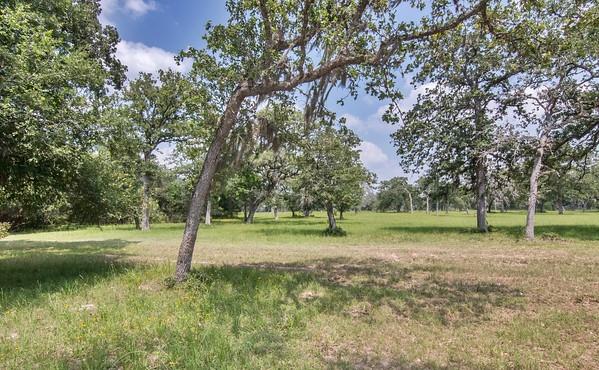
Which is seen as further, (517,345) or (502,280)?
(502,280)

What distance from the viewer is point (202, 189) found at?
7.89 m

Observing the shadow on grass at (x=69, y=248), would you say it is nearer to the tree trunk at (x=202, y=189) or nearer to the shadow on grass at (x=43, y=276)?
the shadow on grass at (x=43, y=276)

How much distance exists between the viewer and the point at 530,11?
24.2ft

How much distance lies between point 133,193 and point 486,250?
13.2m

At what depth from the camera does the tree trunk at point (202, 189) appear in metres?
7.78

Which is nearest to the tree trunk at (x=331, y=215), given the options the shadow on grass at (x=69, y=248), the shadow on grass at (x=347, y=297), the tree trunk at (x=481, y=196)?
the tree trunk at (x=481, y=196)

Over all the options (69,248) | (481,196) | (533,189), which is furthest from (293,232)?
(533,189)

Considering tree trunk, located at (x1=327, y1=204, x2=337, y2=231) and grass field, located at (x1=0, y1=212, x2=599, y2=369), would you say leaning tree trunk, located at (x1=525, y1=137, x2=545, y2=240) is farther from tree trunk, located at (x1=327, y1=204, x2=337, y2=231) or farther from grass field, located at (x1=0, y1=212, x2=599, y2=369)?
tree trunk, located at (x1=327, y1=204, x2=337, y2=231)

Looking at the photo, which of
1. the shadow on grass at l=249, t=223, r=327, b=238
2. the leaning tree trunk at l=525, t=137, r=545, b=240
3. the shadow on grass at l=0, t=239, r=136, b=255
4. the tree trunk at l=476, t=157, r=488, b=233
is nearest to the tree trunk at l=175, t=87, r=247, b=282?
the shadow on grass at l=0, t=239, r=136, b=255

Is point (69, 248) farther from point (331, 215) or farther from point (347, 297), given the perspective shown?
point (347, 297)

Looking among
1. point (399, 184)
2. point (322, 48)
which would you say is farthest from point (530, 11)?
point (399, 184)

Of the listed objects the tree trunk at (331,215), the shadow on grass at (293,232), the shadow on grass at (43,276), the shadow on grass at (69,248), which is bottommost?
the shadow on grass at (69,248)

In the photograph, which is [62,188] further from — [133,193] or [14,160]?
[133,193]

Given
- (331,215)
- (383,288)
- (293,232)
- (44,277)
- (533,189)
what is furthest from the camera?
(293,232)
